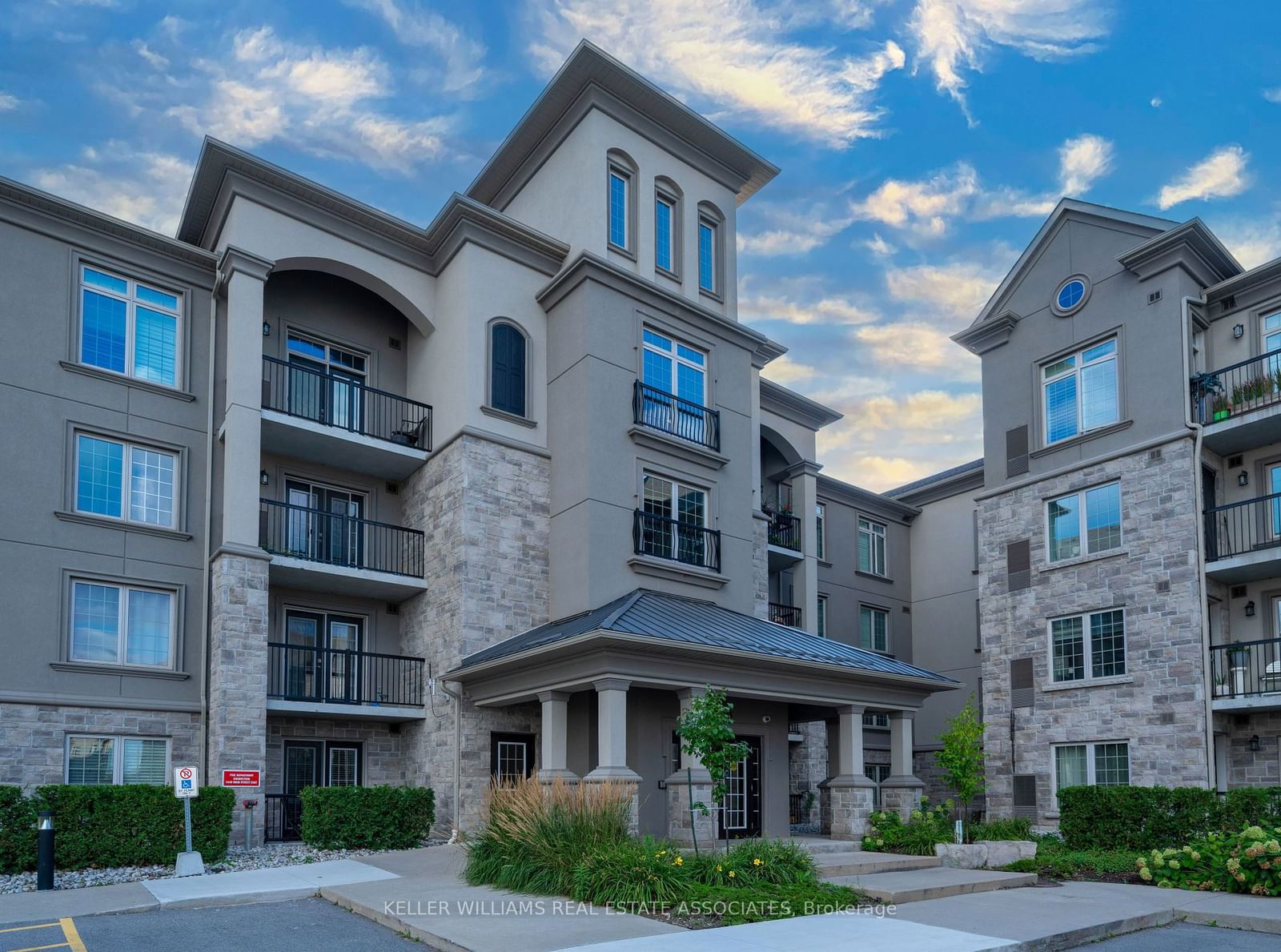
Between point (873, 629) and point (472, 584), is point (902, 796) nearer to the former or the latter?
point (472, 584)

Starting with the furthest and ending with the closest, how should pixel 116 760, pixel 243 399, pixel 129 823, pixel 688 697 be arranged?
pixel 243 399, pixel 116 760, pixel 688 697, pixel 129 823

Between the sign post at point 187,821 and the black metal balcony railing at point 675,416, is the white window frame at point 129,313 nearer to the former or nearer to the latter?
the sign post at point 187,821

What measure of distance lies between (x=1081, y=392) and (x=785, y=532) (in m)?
8.30

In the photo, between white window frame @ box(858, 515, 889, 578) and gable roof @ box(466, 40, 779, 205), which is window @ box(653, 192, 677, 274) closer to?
gable roof @ box(466, 40, 779, 205)

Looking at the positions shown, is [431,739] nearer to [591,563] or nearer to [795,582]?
[591,563]

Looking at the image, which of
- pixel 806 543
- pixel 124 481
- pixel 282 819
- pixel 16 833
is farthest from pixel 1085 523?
pixel 16 833

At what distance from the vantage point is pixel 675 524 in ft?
71.7

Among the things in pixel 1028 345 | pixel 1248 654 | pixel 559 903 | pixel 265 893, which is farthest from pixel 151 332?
pixel 1248 654

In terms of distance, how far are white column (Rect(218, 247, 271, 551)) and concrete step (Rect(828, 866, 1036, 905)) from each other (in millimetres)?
11250

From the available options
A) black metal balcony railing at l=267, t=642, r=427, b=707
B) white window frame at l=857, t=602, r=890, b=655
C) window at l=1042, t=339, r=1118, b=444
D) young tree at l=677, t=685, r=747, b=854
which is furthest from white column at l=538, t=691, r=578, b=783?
white window frame at l=857, t=602, r=890, b=655

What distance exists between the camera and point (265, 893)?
13391 mm

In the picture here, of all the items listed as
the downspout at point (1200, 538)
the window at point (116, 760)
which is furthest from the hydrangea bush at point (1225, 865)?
the window at point (116, 760)

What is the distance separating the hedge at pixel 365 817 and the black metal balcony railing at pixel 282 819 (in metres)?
1.29

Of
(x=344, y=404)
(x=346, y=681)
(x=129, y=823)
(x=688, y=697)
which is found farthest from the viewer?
(x=344, y=404)
